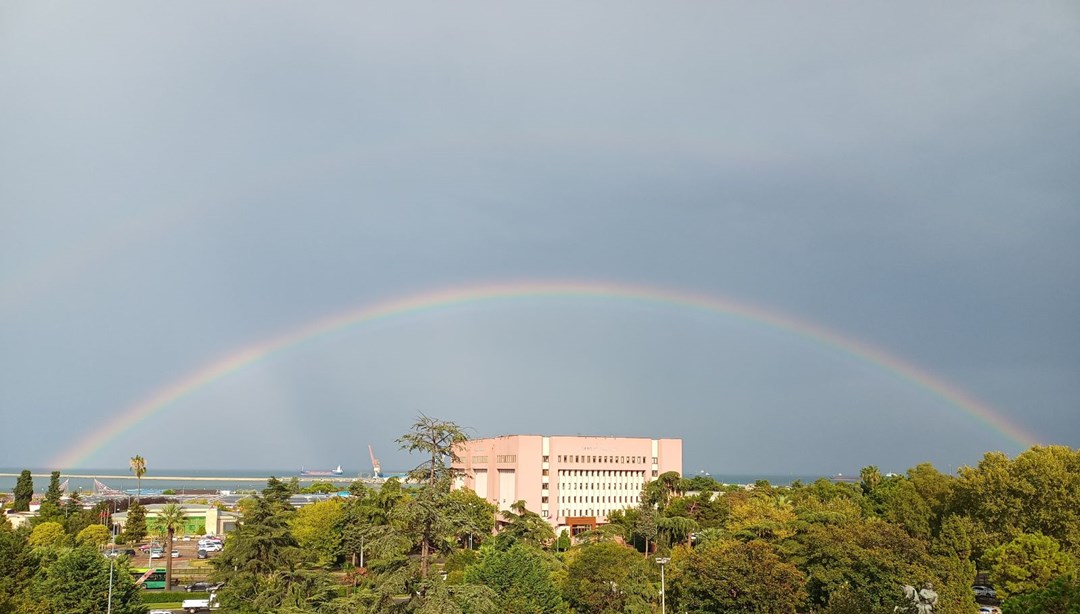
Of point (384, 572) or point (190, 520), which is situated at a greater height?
point (384, 572)

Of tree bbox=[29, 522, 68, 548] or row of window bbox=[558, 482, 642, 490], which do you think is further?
row of window bbox=[558, 482, 642, 490]

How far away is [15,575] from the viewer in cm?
4562

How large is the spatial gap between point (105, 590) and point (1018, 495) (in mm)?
54265

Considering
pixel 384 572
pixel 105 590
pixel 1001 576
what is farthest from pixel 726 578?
pixel 105 590

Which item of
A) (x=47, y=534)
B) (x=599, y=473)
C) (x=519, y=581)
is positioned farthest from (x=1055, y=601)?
(x=47, y=534)

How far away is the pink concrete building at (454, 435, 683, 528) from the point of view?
109750 mm

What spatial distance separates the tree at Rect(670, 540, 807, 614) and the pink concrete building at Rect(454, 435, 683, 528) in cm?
6513

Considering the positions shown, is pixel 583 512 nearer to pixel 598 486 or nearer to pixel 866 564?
pixel 598 486

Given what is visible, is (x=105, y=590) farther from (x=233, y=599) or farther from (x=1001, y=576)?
(x=1001, y=576)

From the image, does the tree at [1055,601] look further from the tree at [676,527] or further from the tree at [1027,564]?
the tree at [676,527]

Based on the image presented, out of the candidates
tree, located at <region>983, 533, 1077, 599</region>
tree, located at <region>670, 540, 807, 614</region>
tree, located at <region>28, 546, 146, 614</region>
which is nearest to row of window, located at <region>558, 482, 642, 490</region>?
tree, located at <region>670, 540, 807, 614</region>

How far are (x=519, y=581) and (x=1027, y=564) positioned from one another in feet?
91.1

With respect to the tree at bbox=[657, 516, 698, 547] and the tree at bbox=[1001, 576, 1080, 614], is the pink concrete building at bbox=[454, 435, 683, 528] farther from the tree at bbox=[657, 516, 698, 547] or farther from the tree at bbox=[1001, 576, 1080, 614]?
the tree at bbox=[1001, 576, 1080, 614]

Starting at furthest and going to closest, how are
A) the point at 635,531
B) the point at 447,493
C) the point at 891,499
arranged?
the point at 635,531 < the point at 891,499 < the point at 447,493
